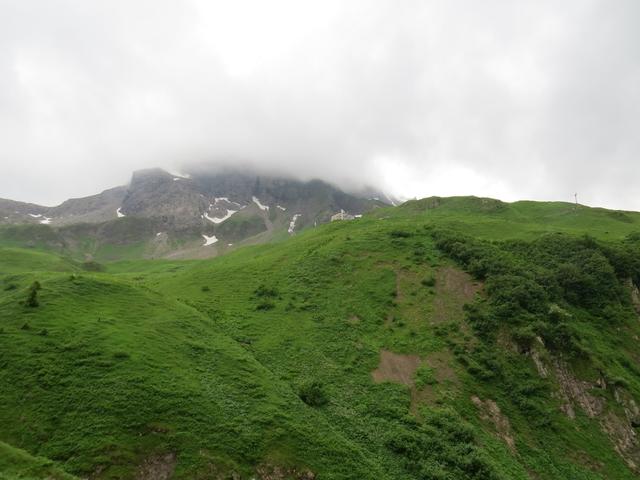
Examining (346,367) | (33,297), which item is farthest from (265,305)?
(33,297)

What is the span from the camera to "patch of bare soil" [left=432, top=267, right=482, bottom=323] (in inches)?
1943

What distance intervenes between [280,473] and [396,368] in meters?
18.3

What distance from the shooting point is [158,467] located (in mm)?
24234

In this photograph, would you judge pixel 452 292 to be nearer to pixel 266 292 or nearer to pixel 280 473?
pixel 266 292

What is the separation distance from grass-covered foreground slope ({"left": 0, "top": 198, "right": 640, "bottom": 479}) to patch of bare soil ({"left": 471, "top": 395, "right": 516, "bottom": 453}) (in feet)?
0.39

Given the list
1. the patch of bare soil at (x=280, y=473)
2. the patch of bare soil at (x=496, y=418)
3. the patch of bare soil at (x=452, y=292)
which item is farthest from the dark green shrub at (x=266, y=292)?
the patch of bare soil at (x=280, y=473)

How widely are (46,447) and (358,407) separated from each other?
22.1 m

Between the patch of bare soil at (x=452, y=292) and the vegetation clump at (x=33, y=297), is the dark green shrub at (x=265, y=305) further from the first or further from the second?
the vegetation clump at (x=33, y=297)

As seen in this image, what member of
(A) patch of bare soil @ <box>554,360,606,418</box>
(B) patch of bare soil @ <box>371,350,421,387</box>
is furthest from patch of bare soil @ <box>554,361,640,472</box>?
(B) patch of bare soil @ <box>371,350,421,387</box>

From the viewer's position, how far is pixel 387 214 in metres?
121

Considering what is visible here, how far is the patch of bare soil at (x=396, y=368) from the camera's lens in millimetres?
39469

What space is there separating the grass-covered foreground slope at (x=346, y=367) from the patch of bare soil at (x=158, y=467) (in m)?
0.12

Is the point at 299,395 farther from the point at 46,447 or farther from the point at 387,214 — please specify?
the point at 387,214

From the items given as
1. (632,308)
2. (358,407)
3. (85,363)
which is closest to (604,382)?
(632,308)
